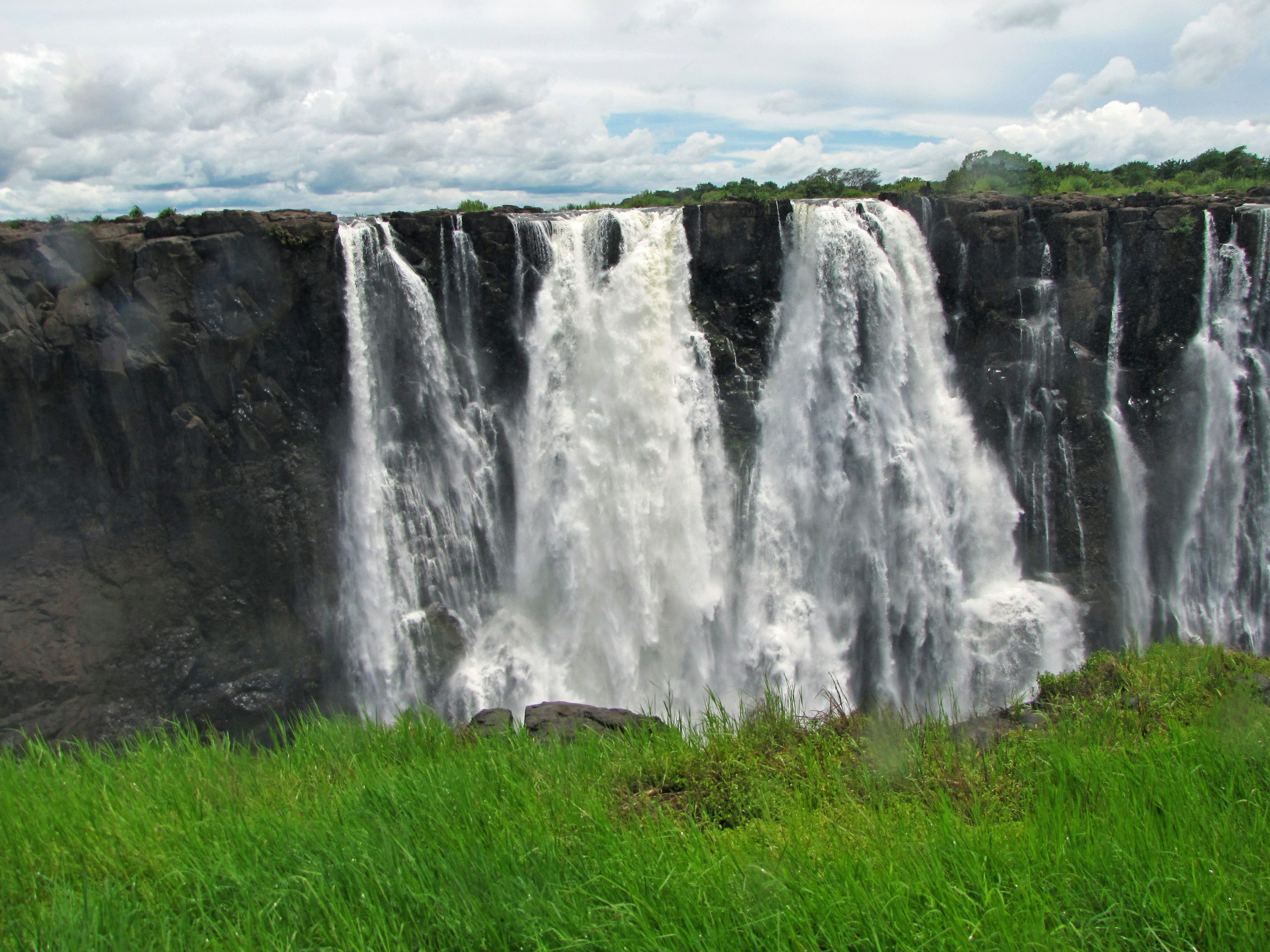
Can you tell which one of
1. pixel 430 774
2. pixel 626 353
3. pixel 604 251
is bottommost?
pixel 430 774

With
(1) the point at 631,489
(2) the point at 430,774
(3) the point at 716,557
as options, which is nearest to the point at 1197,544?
(3) the point at 716,557

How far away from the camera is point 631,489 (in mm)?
14578

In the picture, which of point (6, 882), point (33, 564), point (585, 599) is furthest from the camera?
point (585, 599)

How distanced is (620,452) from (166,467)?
7625 mm

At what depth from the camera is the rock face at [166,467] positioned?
42.7 feet

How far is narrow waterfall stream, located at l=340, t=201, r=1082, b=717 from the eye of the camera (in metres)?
14.1

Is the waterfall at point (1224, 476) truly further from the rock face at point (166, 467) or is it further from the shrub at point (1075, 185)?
the rock face at point (166, 467)

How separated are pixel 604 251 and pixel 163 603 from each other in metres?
9.62

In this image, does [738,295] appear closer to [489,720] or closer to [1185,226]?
[1185,226]

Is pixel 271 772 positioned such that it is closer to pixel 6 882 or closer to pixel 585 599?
pixel 6 882

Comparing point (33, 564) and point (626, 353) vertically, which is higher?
point (626, 353)

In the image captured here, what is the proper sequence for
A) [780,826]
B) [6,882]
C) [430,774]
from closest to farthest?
[6,882] → [780,826] → [430,774]

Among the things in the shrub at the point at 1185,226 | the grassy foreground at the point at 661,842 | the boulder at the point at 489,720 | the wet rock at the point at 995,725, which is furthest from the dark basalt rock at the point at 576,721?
the shrub at the point at 1185,226

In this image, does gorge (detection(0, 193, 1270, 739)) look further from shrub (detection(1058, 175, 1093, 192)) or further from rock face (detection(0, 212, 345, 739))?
shrub (detection(1058, 175, 1093, 192))
